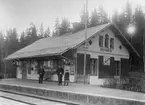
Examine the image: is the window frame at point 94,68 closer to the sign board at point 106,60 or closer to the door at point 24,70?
the sign board at point 106,60

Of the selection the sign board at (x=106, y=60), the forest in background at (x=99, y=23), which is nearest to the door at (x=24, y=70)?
the forest in background at (x=99, y=23)

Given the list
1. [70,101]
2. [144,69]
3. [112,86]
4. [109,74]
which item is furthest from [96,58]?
[70,101]

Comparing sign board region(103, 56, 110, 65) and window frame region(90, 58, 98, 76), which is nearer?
window frame region(90, 58, 98, 76)

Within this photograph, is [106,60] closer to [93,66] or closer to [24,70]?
[93,66]

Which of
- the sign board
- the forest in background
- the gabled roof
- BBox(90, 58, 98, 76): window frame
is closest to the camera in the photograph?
the gabled roof

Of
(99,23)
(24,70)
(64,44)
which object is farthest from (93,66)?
(99,23)

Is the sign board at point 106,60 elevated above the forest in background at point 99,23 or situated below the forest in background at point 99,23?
below

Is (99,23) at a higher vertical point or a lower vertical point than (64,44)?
higher

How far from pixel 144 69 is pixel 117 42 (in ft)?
23.6

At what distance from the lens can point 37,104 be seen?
10.3 meters

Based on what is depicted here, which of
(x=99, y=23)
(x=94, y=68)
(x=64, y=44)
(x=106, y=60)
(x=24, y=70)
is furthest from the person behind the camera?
(x=99, y=23)

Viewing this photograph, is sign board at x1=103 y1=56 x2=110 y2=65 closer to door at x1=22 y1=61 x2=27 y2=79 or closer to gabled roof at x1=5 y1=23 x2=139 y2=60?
gabled roof at x1=5 y1=23 x2=139 y2=60

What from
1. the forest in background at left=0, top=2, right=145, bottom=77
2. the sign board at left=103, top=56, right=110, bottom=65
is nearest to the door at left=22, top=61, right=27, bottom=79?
the forest in background at left=0, top=2, right=145, bottom=77

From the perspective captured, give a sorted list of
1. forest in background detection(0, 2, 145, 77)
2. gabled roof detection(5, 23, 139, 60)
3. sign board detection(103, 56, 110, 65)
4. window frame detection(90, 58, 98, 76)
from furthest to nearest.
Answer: forest in background detection(0, 2, 145, 77) → sign board detection(103, 56, 110, 65) → window frame detection(90, 58, 98, 76) → gabled roof detection(5, 23, 139, 60)
